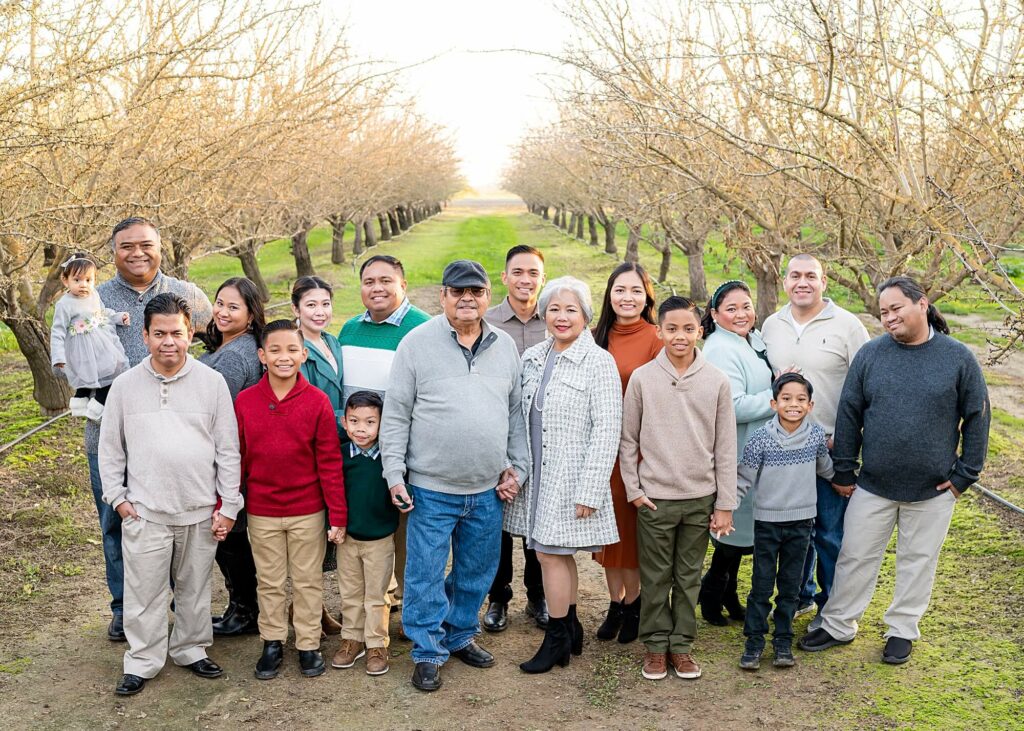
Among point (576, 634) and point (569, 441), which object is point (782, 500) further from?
point (576, 634)

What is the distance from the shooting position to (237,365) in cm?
414

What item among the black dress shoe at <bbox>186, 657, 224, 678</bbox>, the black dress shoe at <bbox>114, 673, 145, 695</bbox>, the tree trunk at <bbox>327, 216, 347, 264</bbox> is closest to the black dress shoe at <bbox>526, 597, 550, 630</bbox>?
the black dress shoe at <bbox>186, 657, 224, 678</bbox>

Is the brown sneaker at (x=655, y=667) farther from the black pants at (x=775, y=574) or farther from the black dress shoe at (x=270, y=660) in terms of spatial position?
the black dress shoe at (x=270, y=660)

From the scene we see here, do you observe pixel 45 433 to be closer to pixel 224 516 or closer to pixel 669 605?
pixel 224 516

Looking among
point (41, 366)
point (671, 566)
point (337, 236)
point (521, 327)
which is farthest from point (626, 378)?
point (337, 236)

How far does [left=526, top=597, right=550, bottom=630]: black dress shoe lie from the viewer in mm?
4629

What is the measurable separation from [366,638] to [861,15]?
12.2ft

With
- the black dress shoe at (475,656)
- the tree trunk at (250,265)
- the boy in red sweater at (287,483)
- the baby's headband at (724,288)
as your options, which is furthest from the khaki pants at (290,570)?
the tree trunk at (250,265)

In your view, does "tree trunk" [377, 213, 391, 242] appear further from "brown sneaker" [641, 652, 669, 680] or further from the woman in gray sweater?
"brown sneaker" [641, 652, 669, 680]

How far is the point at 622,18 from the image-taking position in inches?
208

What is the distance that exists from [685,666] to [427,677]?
1.15m

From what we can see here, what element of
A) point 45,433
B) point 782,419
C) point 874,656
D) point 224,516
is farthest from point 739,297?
point 45,433

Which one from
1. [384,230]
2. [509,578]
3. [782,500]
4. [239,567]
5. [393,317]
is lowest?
[509,578]

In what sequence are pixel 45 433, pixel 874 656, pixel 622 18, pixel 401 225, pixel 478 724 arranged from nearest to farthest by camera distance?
pixel 478 724, pixel 874 656, pixel 622 18, pixel 45 433, pixel 401 225
